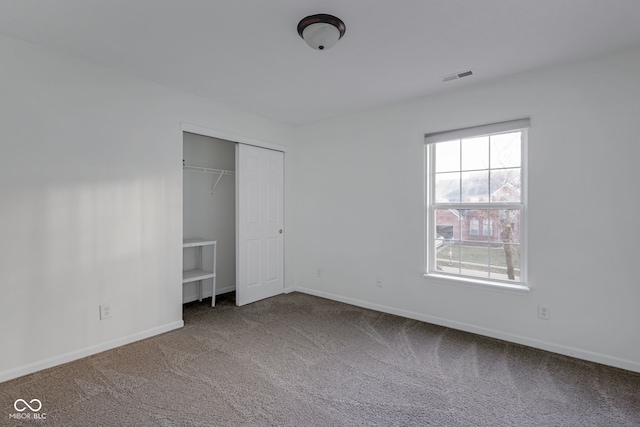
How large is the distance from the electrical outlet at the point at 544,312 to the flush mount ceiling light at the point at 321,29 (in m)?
2.81

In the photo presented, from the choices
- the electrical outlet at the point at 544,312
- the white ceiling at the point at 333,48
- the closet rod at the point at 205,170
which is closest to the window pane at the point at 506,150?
the white ceiling at the point at 333,48

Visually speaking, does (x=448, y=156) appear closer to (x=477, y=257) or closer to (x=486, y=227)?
(x=486, y=227)

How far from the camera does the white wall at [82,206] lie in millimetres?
2316

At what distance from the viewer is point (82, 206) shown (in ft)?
8.66

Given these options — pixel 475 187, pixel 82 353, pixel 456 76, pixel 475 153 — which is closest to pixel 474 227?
pixel 475 187

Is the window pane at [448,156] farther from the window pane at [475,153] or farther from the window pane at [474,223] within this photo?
the window pane at [474,223]

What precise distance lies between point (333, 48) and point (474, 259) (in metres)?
2.41

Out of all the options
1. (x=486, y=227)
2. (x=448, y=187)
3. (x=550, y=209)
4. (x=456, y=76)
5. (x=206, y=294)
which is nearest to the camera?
(x=550, y=209)

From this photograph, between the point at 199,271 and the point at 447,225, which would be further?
the point at 199,271

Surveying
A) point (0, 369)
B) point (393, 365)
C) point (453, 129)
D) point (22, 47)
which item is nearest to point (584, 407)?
point (393, 365)

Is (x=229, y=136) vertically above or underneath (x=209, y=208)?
above

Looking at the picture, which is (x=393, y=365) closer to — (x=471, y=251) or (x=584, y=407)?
(x=584, y=407)

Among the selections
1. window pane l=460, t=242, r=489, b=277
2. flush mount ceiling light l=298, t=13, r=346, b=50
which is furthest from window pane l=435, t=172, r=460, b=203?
flush mount ceiling light l=298, t=13, r=346, b=50

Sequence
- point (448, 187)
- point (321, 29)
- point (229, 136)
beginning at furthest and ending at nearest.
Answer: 1. point (229, 136)
2. point (448, 187)
3. point (321, 29)
